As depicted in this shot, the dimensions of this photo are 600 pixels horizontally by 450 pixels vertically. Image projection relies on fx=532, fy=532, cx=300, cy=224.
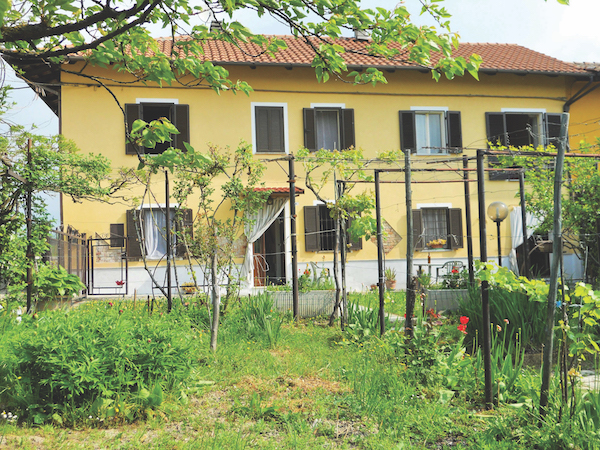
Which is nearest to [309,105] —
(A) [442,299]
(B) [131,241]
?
(B) [131,241]

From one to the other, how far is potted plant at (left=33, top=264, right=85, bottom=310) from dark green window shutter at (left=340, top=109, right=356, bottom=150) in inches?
310

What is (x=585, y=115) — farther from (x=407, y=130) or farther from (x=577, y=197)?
(x=577, y=197)

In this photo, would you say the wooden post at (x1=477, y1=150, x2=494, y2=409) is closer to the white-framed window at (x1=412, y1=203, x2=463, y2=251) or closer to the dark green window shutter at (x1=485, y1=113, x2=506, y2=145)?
the white-framed window at (x1=412, y1=203, x2=463, y2=251)

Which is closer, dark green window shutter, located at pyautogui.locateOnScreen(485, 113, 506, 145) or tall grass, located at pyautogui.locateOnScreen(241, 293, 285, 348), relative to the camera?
tall grass, located at pyautogui.locateOnScreen(241, 293, 285, 348)

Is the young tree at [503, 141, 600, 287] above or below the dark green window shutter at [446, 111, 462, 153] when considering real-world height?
below

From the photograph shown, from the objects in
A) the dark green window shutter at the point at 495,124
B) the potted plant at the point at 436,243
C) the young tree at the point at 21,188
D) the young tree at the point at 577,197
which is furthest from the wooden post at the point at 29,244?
the dark green window shutter at the point at 495,124

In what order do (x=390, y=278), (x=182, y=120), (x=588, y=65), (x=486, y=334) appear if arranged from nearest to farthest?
(x=486, y=334)
(x=182, y=120)
(x=390, y=278)
(x=588, y=65)

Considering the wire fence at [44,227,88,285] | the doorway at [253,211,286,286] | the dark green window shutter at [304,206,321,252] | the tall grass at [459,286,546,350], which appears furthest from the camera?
the doorway at [253,211,286,286]

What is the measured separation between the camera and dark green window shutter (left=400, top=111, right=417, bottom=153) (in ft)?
45.5

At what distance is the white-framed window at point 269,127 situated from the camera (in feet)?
43.5

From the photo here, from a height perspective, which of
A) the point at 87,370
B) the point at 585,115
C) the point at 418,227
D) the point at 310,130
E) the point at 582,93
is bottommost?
the point at 87,370

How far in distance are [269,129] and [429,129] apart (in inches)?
171

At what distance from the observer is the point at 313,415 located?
407 centimetres

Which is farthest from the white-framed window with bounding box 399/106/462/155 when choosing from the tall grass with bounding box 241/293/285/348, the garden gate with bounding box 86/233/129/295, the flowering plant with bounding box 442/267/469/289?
the tall grass with bounding box 241/293/285/348
